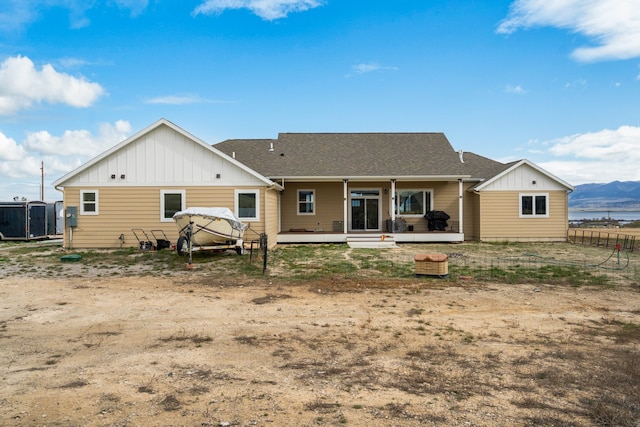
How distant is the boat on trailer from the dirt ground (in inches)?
207

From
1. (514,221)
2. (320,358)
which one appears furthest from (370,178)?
(320,358)

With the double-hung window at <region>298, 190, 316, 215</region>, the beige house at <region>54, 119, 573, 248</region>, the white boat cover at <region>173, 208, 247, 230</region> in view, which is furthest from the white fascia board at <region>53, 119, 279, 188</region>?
the double-hung window at <region>298, 190, 316, 215</region>

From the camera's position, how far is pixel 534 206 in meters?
21.7

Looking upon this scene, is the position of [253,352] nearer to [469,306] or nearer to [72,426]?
[72,426]

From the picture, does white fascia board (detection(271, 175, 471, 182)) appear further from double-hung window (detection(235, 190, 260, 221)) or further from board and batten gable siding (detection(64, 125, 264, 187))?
board and batten gable siding (detection(64, 125, 264, 187))

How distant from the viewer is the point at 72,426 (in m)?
3.75

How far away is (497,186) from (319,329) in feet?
57.1

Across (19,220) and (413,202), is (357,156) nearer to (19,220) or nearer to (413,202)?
(413,202)

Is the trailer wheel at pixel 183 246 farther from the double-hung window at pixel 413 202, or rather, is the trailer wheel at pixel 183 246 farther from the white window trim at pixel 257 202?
the double-hung window at pixel 413 202

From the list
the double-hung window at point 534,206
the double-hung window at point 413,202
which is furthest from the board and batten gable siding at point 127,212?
the double-hung window at point 534,206

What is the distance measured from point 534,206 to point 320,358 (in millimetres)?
19382

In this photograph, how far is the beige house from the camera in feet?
59.4

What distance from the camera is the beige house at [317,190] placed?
18.1 meters

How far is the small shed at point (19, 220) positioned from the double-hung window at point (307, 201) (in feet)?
47.9
